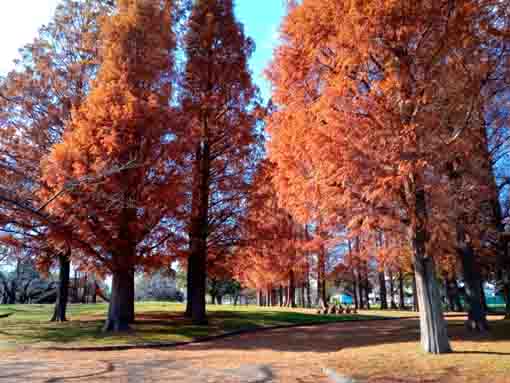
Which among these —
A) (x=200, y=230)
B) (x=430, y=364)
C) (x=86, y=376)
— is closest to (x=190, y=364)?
(x=86, y=376)

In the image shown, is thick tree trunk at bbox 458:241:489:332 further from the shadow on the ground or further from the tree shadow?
the tree shadow

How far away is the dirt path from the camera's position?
731 centimetres

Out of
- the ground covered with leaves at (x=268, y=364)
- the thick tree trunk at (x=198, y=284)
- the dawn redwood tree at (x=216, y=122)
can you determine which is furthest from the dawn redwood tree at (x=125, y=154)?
the ground covered with leaves at (x=268, y=364)

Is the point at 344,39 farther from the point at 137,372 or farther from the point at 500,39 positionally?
the point at 137,372

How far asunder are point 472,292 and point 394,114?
7923 millimetres

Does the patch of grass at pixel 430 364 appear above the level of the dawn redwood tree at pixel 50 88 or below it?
below

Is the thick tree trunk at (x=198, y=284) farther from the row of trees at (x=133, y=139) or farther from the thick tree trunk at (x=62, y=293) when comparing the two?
the thick tree trunk at (x=62, y=293)

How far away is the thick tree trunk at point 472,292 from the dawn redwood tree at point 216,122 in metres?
8.71

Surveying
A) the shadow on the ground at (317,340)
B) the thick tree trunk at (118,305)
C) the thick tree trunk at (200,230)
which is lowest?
the shadow on the ground at (317,340)

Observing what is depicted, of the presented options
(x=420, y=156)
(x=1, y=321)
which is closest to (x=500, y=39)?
(x=420, y=156)

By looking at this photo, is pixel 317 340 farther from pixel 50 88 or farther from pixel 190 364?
pixel 50 88

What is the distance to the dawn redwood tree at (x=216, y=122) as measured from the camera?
17.3m

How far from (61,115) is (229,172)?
781cm

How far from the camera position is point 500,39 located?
829cm
